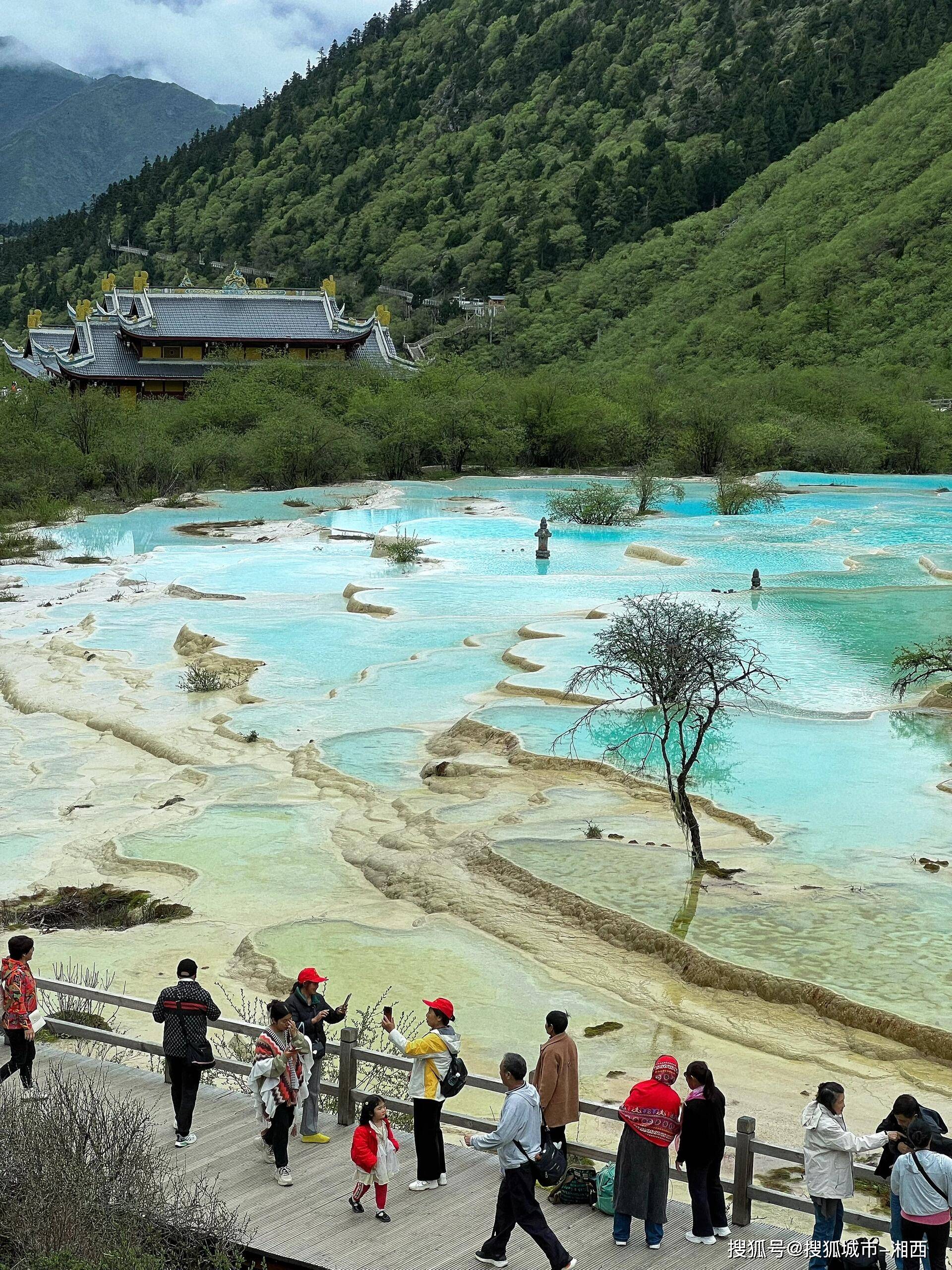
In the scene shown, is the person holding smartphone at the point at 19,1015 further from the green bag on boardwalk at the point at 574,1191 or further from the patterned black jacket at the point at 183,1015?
the green bag on boardwalk at the point at 574,1191

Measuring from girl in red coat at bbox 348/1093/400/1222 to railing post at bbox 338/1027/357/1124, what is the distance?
0.57 m

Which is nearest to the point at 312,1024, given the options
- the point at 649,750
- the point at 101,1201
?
the point at 101,1201

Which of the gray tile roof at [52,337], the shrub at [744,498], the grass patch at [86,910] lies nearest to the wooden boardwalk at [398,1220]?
the grass patch at [86,910]

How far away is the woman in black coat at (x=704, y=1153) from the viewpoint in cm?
526

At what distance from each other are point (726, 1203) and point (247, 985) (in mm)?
4293

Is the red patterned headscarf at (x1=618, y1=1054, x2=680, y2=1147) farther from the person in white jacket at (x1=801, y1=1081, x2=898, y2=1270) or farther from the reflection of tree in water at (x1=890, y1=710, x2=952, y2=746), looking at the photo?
the reflection of tree in water at (x1=890, y1=710, x2=952, y2=746)

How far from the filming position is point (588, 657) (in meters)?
17.8

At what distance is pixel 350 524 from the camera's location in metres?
34.2

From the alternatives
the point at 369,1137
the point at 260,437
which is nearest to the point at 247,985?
the point at 369,1137

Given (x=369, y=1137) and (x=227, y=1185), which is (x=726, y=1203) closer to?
(x=369, y=1137)

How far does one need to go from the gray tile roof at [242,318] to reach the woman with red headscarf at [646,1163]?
2147 inches

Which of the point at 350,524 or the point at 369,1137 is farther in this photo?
the point at 350,524

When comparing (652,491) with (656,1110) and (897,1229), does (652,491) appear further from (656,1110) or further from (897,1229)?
(897,1229)

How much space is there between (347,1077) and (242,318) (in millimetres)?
55257
